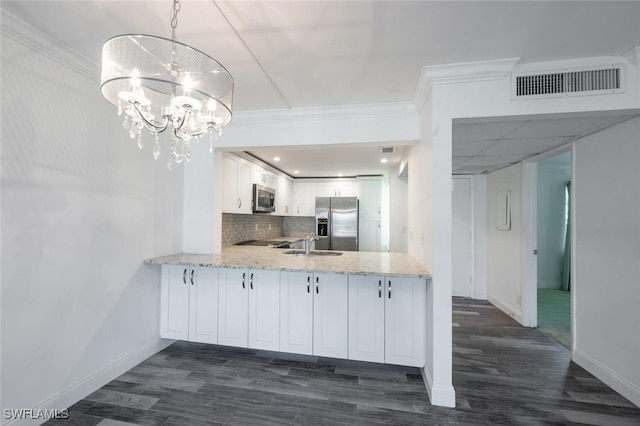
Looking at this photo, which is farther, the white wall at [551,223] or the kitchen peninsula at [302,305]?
the white wall at [551,223]

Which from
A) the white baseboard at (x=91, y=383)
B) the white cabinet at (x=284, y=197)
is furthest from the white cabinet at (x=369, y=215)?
the white baseboard at (x=91, y=383)

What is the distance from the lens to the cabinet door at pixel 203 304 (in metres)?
2.62

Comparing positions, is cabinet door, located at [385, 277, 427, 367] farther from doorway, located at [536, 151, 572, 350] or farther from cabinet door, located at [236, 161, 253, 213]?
doorway, located at [536, 151, 572, 350]

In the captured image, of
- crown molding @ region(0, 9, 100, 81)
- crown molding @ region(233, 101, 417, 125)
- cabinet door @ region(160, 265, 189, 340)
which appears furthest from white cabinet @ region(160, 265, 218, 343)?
crown molding @ region(0, 9, 100, 81)

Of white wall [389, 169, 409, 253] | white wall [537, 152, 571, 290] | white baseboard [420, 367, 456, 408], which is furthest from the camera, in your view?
white wall [537, 152, 571, 290]

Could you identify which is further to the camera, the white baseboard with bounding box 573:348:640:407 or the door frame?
the door frame

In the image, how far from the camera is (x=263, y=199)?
172 inches

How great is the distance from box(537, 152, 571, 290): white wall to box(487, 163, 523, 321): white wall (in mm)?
2013

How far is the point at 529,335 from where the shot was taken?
10.4ft

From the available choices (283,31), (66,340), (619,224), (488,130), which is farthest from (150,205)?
(619,224)

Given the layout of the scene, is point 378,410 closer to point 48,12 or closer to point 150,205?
point 150,205

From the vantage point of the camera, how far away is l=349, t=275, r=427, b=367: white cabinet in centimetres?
229

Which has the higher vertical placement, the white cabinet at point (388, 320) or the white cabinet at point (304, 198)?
the white cabinet at point (304, 198)

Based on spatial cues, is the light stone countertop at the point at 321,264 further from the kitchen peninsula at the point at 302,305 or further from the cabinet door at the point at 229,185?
the cabinet door at the point at 229,185
